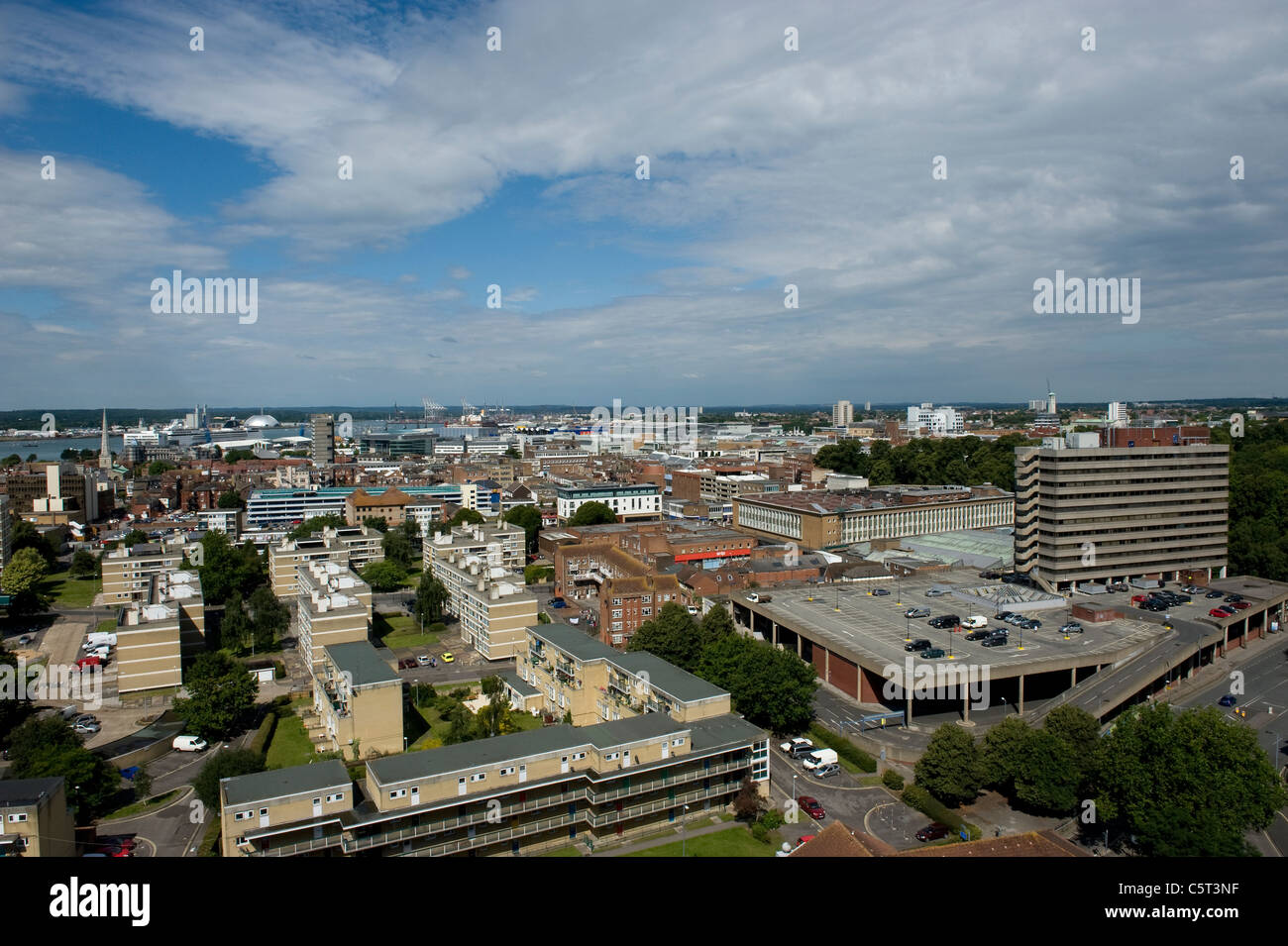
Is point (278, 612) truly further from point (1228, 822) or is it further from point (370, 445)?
point (370, 445)

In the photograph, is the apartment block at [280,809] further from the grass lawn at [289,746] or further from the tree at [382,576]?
the tree at [382,576]

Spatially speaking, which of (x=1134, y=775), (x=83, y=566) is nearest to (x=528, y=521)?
(x=83, y=566)

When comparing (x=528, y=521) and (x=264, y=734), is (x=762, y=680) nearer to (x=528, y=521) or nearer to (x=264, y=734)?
(x=264, y=734)

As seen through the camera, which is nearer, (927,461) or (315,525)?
(315,525)

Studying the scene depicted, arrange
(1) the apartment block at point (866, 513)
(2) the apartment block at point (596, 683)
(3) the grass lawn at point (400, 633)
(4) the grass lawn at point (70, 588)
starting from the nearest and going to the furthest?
1. (2) the apartment block at point (596, 683)
2. (3) the grass lawn at point (400, 633)
3. (4) the grass lawn at point (70, 588)
4. (1) the apartment block at point (866, 513)

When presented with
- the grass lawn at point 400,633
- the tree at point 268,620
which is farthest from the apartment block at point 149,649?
the grass lawn at point 400,633

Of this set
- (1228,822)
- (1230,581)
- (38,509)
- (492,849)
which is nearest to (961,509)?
(1230,581)
